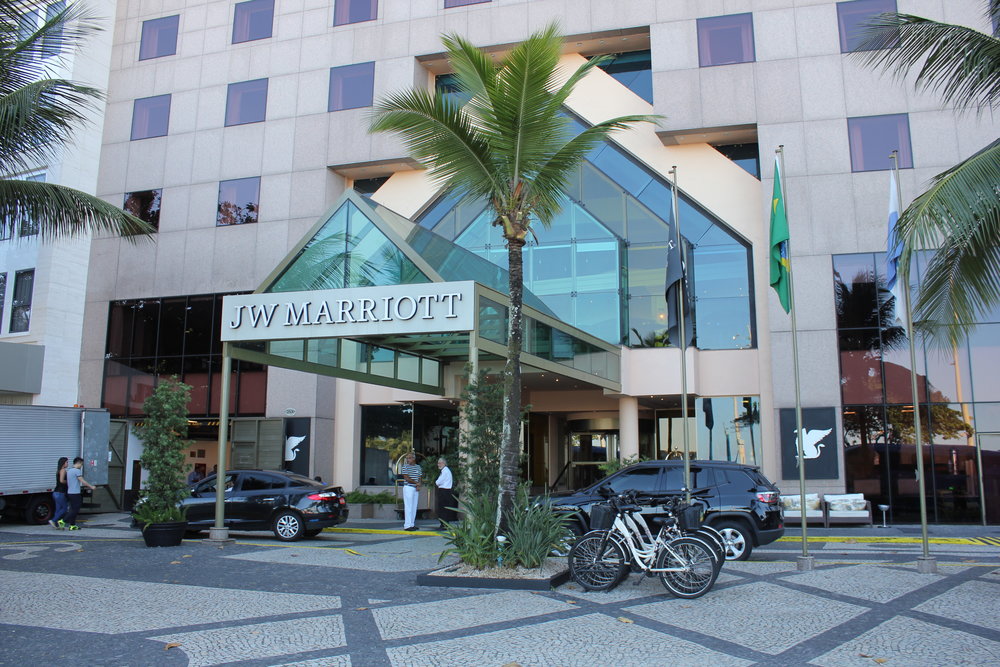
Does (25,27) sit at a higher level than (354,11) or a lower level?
lower

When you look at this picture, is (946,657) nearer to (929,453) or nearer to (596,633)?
(596,633)

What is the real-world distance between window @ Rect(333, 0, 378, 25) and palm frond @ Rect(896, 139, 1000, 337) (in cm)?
2156

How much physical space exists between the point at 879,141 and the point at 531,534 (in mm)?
17275

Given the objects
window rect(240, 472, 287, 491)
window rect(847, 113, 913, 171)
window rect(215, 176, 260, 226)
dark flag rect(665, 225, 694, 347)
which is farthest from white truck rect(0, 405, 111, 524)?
window rect(847, 113, 913, 171)

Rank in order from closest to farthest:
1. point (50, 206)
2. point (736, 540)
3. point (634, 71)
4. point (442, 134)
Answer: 1. point (442, 134)
2. point (736, 540)
3. point (50, 206)
4. point (634, 71)

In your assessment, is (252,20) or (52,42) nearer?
Result: (52,42)

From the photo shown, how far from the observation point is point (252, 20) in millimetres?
29500

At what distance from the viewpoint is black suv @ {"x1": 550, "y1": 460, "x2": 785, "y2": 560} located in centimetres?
1342

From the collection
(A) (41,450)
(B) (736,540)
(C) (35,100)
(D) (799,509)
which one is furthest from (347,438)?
(B) (736,540)

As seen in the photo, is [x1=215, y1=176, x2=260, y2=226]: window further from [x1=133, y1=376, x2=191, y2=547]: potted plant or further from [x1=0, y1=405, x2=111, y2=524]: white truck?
[x1=133, y1=376, x2=191, y2=547]: potted plant

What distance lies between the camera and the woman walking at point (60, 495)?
63.2ft

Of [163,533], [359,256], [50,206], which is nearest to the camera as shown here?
[163,533]

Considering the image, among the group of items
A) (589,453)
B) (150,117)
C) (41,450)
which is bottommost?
(41,450)

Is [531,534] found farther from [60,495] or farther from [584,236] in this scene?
[584,236]
